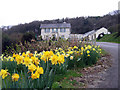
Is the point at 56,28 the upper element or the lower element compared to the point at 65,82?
upper

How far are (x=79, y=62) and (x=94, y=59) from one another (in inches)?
35.7

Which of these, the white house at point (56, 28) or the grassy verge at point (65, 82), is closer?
the grassy verge at point (65, 82)

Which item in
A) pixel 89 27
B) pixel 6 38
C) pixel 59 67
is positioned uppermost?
pixel 89 27

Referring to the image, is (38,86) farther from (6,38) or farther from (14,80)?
(6,38)

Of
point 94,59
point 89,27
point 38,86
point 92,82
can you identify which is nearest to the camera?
point 38,86

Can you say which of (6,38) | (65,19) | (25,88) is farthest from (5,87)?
(65,19)

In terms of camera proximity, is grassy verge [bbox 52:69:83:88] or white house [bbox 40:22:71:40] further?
white house [bbox 40:22:71:40]

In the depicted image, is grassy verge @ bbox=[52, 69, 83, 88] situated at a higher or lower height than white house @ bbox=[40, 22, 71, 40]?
lower

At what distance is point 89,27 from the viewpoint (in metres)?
44.4

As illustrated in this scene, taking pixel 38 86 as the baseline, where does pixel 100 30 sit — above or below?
above

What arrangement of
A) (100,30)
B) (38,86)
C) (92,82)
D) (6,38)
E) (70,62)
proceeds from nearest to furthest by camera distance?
(38,86), (92,82), (70,62), (6,38), (100,30)

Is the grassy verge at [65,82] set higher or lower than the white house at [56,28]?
lower

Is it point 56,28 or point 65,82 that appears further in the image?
point 56,28

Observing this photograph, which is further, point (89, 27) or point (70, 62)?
point (89, 27)
